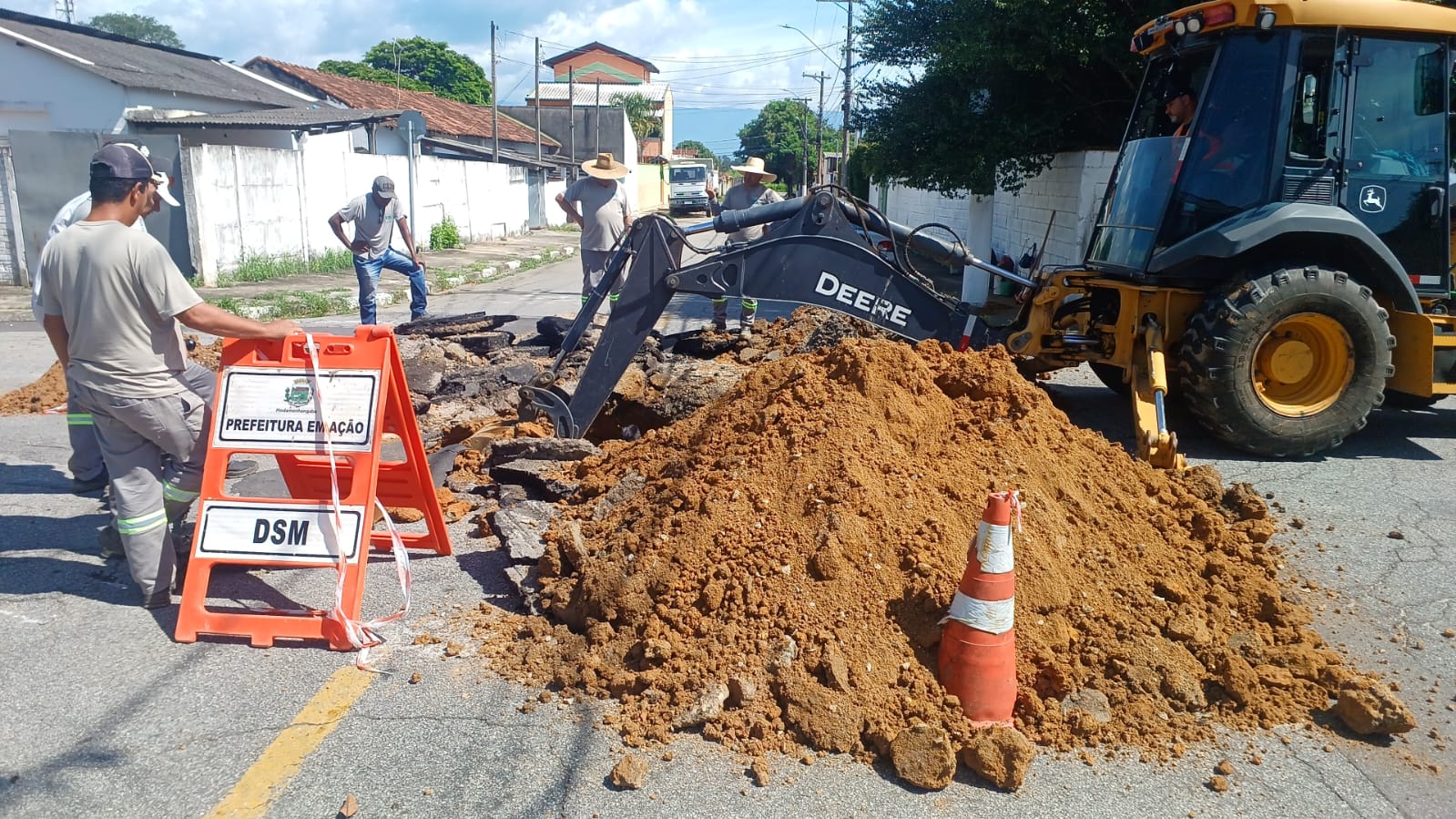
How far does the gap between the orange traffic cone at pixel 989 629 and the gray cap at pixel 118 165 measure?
3855mm

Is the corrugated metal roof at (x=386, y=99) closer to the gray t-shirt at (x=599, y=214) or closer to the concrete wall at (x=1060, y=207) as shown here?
the concrete wall at (x=1060, y=207)

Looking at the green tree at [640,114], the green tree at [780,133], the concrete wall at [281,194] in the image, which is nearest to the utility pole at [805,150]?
the green tree at [780,133]

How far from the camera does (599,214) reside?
1120 cm

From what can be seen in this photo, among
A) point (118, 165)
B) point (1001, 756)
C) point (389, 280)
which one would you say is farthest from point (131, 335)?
point (389, 280)

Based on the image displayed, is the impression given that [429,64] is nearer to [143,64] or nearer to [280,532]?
[143,64]

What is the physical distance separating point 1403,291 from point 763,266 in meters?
4.39

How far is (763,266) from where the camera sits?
20.6ft

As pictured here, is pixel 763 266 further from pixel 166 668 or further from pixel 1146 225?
pixel 166 668

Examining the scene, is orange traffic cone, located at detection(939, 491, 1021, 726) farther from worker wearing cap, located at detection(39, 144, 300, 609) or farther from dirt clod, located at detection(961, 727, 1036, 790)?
worker wearing cap, located at detection(39, 144, 300, 609)

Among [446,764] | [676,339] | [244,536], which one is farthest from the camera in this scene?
[676,339]

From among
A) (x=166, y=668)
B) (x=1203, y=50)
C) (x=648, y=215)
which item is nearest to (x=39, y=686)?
(x=166, y=668)

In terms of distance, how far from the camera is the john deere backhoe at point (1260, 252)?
6.32m

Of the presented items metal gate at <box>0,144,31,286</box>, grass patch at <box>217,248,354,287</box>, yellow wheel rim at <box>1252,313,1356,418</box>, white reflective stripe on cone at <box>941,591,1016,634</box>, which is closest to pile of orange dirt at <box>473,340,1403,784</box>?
white reflective stripe on cone at <box>941,591,1016,634</box>

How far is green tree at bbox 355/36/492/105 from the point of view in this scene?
7962 centimetres
